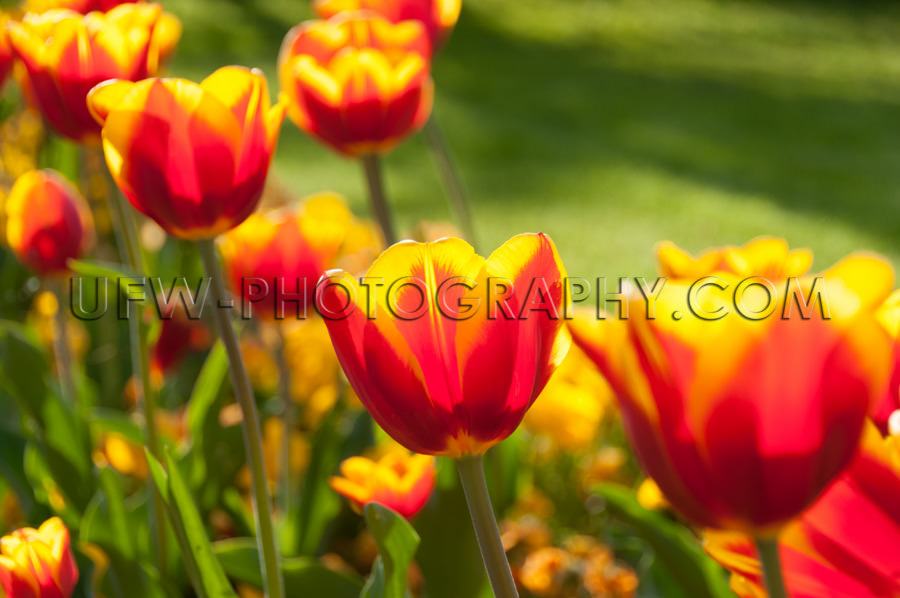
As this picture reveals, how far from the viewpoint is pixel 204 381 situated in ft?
3.44

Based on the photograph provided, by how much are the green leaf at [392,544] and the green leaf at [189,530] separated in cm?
12

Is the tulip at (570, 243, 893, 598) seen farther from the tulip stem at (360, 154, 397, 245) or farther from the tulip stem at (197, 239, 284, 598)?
the tulip stem at (360, 154, 397, 245)

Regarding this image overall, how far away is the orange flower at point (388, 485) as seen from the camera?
73 centimetres

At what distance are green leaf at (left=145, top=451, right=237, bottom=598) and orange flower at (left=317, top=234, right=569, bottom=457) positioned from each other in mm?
193

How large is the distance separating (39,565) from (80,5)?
1.78ft

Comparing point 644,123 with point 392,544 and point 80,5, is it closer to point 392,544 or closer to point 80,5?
point 80,5

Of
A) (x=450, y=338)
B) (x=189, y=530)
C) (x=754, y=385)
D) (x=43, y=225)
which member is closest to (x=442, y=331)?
(x=450, y=338)

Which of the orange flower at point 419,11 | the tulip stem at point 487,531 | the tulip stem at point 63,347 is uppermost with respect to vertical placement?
the orange flower at point 419,11

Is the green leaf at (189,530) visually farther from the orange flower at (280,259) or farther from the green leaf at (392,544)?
the orange flower at (280,259)

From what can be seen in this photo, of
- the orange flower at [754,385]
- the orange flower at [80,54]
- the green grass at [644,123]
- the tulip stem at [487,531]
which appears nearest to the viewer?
the orange flower at [754,385]

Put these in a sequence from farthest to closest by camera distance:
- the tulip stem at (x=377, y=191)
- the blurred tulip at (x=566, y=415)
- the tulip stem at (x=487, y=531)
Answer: the blurred tulip at (x=566, y=415) → the tulip stem at (x=377, y=191) → the tulip stem at (x=487, y=531)

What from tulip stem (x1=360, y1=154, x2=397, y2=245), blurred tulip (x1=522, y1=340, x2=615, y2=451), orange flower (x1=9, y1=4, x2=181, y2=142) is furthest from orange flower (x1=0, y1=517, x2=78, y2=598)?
blurred tulip (x1=522, y1=340, x2=615, y2=451)

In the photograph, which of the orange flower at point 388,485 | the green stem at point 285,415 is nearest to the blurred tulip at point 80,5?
the green stem at point 285,415

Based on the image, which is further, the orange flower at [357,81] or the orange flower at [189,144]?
the orange flower at [357,81]
